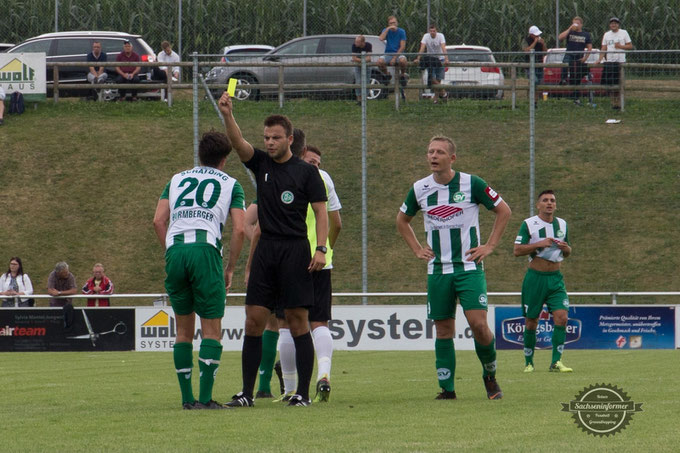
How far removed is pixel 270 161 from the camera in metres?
8.04

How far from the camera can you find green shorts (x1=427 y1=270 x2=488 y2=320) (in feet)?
28.5

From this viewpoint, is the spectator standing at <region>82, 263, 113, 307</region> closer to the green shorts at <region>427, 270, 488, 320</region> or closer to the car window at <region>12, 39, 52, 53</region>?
the car window at <region>12, 39, 52, 53</region>

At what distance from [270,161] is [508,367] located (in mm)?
6724

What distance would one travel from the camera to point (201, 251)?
25.3 feet

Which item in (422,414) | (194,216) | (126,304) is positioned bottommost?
(126,304)

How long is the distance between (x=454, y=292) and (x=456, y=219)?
0.58 m

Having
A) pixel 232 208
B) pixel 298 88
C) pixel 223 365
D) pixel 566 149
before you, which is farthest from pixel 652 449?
pixel 566 149

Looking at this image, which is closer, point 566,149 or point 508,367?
point 508,367

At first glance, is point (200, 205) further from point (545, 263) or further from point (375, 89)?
point (375, 89)

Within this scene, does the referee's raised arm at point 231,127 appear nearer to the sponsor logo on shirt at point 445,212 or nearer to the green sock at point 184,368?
the green sock at point 184,368

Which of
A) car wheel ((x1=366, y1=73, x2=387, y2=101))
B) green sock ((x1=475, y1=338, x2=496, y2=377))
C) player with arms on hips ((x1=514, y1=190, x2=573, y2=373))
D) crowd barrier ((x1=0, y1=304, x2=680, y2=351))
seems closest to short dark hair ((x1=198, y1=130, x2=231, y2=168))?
green sock ((x1=475, y1=338, x2=496, y2=377))

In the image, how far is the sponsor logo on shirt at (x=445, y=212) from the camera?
28.9ft

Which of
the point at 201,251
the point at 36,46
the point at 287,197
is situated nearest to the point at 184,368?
the point at 201,251

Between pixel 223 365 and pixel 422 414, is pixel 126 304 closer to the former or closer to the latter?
pixel 223 365
